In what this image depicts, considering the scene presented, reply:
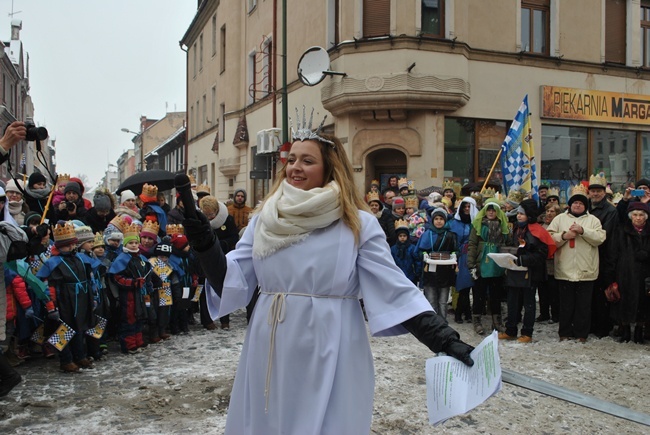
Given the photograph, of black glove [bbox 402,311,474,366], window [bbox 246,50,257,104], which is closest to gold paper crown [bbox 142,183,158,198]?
black glove [bbox 402,311,474,366]

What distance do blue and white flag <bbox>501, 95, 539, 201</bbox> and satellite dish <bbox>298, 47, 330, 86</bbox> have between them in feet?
15.7

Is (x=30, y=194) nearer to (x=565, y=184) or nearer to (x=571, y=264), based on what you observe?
(x=571, y=264)

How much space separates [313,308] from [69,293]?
14.4 ft

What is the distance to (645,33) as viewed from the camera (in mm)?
18469

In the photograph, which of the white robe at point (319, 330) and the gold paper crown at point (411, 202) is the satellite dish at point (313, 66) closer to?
the gold paper crown at point (411, 202)

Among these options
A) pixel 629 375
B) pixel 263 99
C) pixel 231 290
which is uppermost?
pixel 263 99

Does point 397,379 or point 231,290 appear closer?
point 231,290

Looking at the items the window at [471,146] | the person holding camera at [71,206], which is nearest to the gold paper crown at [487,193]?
the window at [471,146]

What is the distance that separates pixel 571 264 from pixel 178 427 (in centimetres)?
542

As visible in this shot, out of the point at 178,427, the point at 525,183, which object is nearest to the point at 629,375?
the point at 178,427

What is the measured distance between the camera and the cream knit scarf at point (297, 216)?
266 centimetres

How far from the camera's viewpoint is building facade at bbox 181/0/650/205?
1507cm

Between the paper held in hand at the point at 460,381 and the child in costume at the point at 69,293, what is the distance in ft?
15.6

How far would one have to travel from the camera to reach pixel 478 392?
2318 mm
